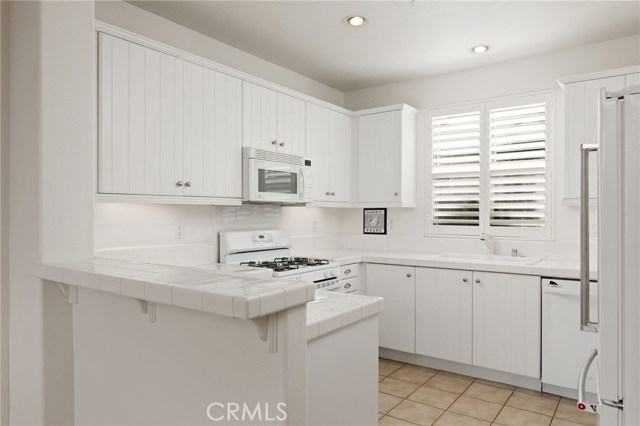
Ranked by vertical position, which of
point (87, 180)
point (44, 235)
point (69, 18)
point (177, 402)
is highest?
point (69, 18)

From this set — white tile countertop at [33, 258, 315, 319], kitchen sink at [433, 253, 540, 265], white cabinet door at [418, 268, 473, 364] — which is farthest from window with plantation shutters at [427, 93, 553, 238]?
white tile countertop at [33, 258, 315, 319]

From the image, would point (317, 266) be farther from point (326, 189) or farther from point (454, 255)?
point (454, 255)

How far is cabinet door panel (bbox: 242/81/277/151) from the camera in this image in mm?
3141

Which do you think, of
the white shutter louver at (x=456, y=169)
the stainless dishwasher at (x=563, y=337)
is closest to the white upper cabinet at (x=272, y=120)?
the white shutter louver at (x=456, y=169)

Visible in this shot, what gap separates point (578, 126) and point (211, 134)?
2.62 m

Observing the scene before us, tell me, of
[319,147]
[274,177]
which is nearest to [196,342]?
[274,177]

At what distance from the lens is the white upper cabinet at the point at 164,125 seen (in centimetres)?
234

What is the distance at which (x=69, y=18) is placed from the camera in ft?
5.62

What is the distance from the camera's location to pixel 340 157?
4.21m

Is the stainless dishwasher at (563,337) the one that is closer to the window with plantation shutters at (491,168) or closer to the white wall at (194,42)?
the window with plantation shutters at (491,168)

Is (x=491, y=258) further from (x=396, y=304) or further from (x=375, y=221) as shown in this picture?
(x=375, y=221)

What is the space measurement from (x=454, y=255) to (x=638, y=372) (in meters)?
2.64

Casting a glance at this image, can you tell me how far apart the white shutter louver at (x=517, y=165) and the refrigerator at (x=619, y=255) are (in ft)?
7.85

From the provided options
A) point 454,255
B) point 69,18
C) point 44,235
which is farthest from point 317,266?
point 69,18
